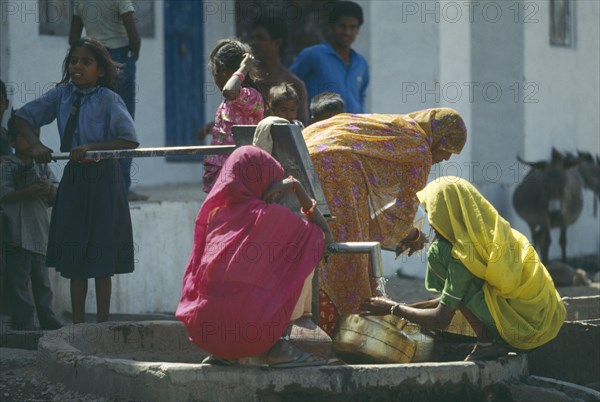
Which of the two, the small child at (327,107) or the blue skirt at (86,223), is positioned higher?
the small child at (327,107)

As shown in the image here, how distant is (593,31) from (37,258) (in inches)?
357

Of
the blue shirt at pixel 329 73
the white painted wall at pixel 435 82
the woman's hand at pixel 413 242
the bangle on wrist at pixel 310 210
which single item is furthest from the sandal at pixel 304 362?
the blue shirt at pixel 329 73

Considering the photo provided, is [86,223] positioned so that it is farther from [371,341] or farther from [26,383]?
[371,341]

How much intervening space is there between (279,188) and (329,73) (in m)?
3.93

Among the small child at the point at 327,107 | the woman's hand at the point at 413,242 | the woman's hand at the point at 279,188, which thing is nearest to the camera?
the woman's hand at the point at 279,188

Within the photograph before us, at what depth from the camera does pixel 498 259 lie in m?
5.33

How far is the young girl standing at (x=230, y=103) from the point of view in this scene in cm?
652

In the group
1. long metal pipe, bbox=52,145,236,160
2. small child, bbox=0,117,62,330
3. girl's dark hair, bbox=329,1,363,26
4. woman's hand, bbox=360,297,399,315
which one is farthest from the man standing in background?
woman's hand, bbox=360,297,399,315

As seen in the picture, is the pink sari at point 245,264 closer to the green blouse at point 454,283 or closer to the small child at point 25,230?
the green blouse at point 454,283

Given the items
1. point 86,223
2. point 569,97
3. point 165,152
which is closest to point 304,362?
point 165,152

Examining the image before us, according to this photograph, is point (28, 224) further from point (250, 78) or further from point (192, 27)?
point (192, 27)

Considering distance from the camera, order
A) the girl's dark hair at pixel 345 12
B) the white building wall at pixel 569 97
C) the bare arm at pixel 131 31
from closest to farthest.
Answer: the bare arm at pixel 131 31 → the girl's dark hair at pixel 345 12 → the white building wall at pixel 569 97

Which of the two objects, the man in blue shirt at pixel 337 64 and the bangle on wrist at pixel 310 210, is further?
the man in blue shirt at pixel 337 64

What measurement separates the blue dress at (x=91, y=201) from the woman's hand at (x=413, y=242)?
1.54 meters
